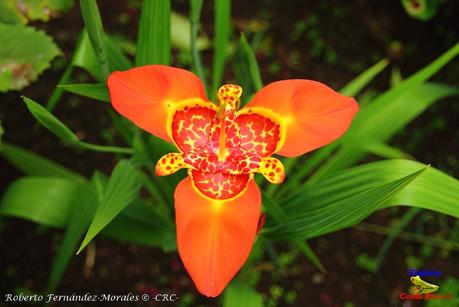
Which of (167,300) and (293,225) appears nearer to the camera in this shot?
(293,225)

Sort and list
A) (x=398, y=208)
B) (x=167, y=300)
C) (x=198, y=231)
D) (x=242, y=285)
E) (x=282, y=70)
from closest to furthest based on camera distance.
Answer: (x=198, y=231) < (x=242, y=285) < (x=167, y=300) < (x=398, y=208) < (x=282, y=70)

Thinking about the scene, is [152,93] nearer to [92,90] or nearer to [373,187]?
[92,90]

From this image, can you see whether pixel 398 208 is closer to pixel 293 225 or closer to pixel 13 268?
pixel 293 225

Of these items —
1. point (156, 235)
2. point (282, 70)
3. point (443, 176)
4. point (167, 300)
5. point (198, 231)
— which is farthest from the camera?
point (282, 70)

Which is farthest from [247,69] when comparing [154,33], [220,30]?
[154,33]

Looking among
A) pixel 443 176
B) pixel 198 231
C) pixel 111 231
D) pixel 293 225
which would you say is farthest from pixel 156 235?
pixel 443 176

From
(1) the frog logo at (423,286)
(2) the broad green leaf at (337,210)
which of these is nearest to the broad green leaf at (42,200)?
(2) the broad green leaf at (337,210)
